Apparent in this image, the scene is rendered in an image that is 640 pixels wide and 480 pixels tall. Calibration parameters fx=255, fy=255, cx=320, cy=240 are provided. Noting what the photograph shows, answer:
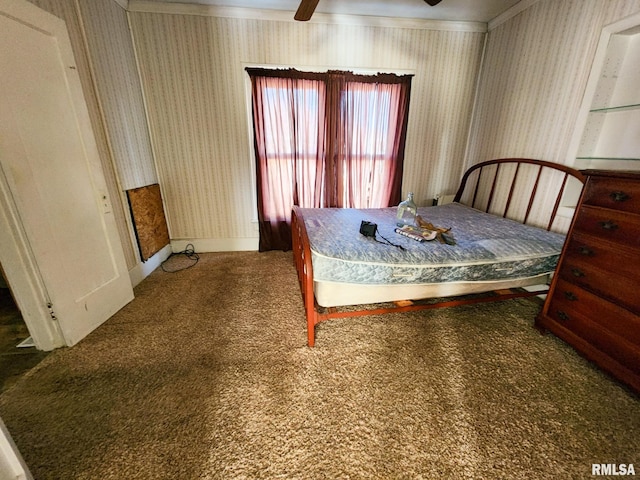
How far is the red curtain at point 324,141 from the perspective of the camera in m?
3.03

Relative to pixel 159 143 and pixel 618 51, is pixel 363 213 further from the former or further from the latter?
pixel 159 143

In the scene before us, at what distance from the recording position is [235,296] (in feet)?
8.06

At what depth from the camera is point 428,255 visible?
1.78m

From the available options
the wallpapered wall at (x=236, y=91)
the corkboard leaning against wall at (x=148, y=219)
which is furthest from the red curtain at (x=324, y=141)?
the corkboard leaning against wall at (x=148, y=219)

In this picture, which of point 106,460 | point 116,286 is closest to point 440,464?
point 106,460

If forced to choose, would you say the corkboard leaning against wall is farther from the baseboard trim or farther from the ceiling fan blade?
the ceiling fan blade

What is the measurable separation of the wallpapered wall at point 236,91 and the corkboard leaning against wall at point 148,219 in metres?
0.18

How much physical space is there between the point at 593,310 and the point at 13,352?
3.85 metres

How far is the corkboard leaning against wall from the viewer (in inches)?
106

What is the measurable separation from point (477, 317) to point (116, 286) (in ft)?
10.2

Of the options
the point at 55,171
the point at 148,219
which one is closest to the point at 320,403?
the point at 55,171

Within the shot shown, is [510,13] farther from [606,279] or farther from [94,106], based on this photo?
[94,106]

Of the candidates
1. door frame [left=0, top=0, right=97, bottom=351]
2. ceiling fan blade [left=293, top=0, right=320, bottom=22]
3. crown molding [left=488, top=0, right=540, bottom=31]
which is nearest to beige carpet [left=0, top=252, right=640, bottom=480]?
door frame [left=0, top=0, right=97, bottom=351]

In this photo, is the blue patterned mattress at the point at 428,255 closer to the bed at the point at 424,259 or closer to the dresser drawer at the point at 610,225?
the bed at the point at 424,259
